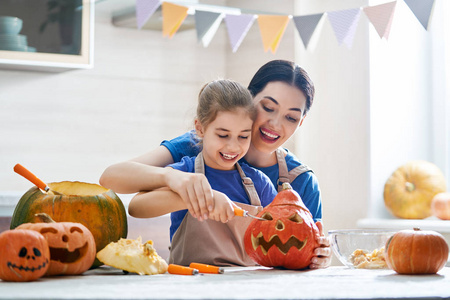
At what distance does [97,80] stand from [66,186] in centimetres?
230

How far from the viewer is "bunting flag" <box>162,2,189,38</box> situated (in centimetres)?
235

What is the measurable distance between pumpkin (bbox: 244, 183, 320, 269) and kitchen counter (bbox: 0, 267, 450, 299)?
0.08m

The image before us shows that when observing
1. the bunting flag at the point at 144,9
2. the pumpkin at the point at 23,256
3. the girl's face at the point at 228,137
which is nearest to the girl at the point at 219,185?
the girl's face at the point at 228,137

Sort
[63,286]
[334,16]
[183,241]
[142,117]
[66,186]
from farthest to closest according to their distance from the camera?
[142,117], [334,16], [183,241], [66,186], [63,286]

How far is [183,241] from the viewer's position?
154cm

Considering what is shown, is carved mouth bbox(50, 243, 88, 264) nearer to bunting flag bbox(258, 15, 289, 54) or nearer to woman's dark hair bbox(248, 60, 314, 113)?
woman's dark hair bbox(248, 60, 314, 113)

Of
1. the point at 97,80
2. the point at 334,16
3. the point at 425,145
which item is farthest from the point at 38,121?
the point at 425,145

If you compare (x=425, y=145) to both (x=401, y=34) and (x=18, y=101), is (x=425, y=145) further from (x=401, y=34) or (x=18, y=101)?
(x=18, y=101)

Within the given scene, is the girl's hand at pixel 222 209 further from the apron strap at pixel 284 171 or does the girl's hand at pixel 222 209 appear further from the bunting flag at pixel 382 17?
the bunting flag at pixel 382 17

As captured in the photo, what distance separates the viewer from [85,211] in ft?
4.07

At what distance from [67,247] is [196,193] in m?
0.33

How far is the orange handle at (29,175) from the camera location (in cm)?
119

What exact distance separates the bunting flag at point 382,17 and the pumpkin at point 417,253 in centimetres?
112

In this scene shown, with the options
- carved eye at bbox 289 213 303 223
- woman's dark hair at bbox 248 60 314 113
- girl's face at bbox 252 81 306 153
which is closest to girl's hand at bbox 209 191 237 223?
carved eye at bbox 289 213 303 223
